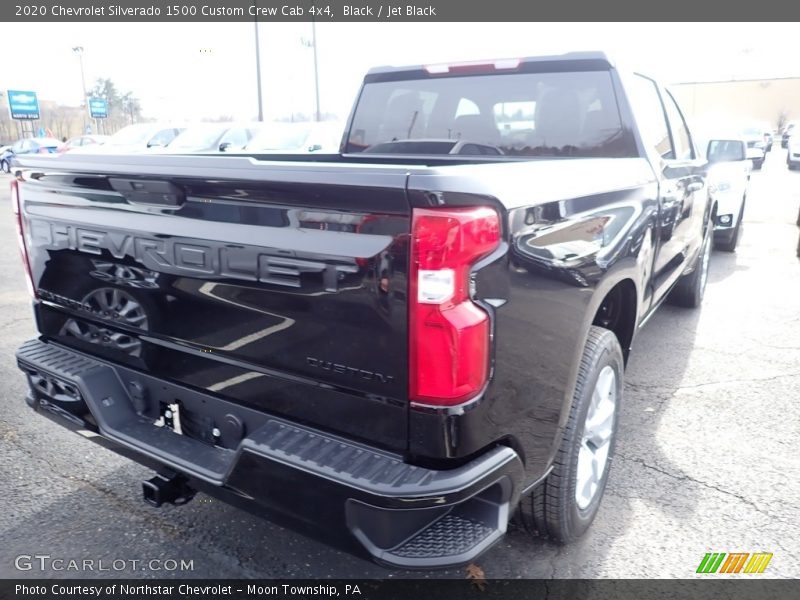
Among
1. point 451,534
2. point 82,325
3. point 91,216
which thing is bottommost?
point 451,534

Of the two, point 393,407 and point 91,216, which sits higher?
point 91,216

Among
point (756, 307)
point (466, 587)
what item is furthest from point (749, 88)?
point (466, 587)

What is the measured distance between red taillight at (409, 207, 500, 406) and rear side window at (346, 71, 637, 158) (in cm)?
197

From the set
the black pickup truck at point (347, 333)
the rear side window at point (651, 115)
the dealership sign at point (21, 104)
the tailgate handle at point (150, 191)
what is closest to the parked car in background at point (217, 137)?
the rear side window at point (651, 115)

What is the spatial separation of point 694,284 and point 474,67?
322 centimetres

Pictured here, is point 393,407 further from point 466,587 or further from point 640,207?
point 640,207

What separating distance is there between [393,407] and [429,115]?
104 inches

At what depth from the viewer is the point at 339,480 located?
1.76 metres

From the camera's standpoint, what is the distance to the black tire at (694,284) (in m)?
5.61

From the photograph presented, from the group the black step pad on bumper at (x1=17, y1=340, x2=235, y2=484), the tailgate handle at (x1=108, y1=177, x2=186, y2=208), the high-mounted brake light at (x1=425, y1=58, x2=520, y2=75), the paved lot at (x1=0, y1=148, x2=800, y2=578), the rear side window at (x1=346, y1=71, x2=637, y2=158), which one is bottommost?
the paved lot at (x1=0, y1=148, x2=800, y2=578)

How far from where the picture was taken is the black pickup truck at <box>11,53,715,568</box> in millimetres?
1718

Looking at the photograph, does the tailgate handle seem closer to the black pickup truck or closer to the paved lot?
the black pickup truck

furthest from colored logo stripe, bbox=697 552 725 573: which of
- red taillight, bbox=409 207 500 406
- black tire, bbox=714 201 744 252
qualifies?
black tire, bbox=714 201 744 252

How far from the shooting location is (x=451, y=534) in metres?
1.83
